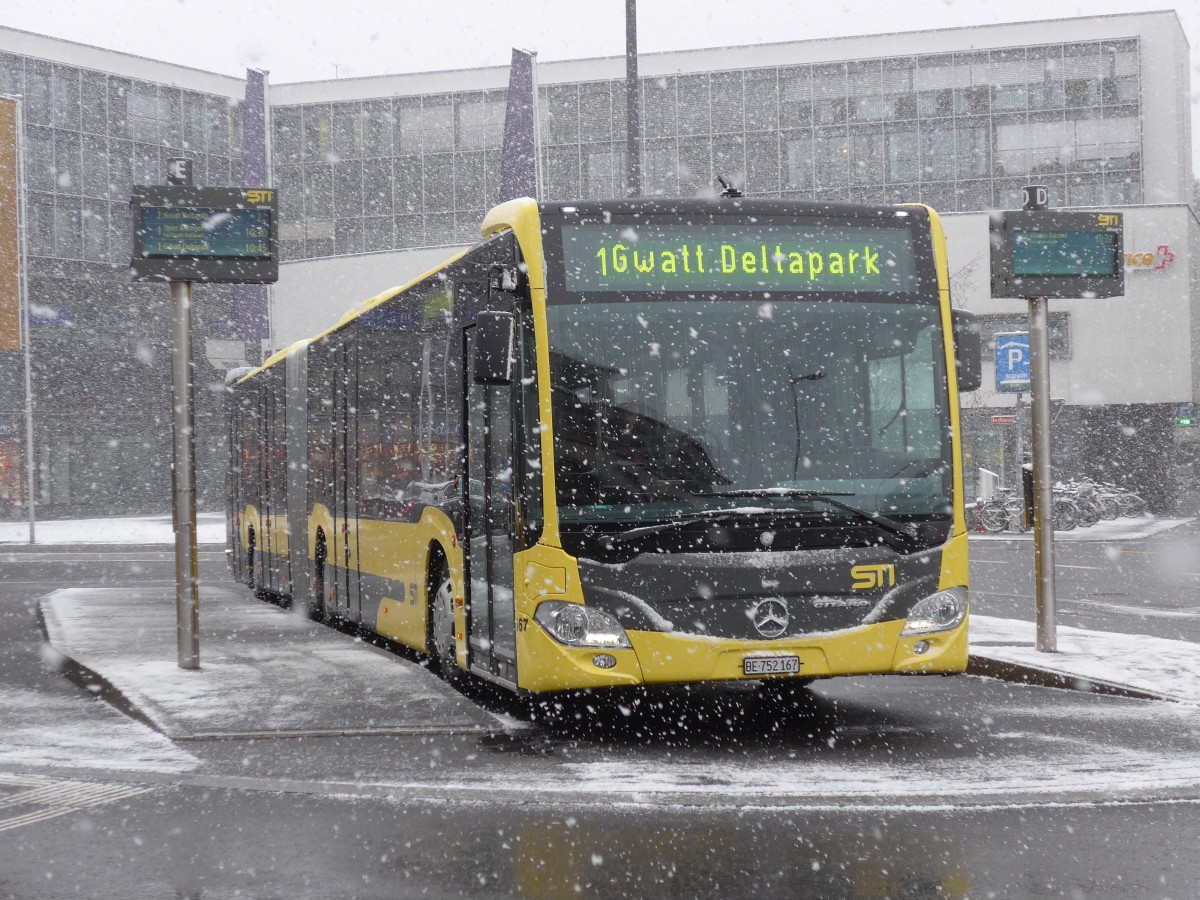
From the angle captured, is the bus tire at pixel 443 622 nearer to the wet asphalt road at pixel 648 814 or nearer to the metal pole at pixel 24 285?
the wet asphalt road at pixel 648 814

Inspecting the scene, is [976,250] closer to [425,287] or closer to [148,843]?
[425,287]

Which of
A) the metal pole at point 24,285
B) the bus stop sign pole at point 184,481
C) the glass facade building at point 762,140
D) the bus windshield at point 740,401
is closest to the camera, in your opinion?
the bus windshield at point 740,401

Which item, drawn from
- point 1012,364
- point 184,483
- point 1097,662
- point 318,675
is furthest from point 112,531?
point 1097,662

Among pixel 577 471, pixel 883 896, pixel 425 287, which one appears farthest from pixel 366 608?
pixel 883 896

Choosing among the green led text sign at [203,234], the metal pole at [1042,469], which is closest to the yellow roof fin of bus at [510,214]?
the green led text sign at [203,234]

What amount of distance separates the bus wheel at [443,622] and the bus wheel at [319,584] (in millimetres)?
4592

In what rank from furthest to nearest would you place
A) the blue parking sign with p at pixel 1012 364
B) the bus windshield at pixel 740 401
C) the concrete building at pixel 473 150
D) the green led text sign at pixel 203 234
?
the concrete building at pixel 473 150, the blue parking sign with p at pixel 1012 364, the green led text sign at pixel 203 234, the bus windshield at pixel 740 401

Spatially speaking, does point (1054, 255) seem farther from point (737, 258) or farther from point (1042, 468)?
point (737, 258)

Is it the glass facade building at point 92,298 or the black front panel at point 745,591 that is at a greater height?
the glass facade building at point 92,298

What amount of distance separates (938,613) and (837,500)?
0.90 m

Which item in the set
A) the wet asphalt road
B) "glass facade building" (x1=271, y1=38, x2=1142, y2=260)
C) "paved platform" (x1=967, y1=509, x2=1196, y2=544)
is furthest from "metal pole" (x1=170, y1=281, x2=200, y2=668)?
"glass facade building" (x1=271, y1=38, x2=1142, y2=260)

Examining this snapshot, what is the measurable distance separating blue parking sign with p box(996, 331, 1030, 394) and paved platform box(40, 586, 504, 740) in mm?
15918

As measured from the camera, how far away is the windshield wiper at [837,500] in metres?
8.73

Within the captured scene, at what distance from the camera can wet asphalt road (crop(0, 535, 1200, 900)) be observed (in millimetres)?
A: 5805
